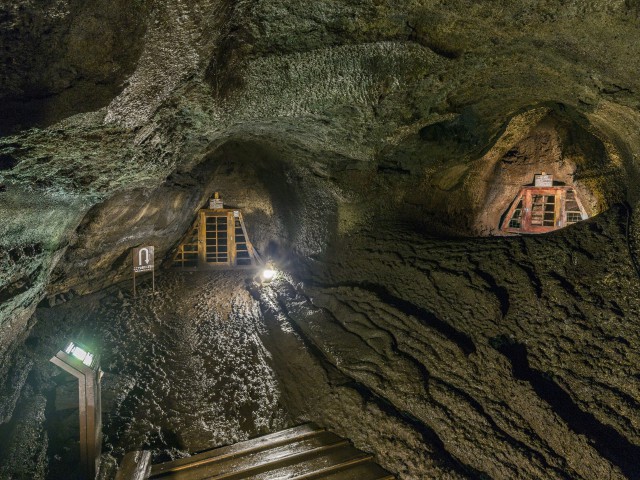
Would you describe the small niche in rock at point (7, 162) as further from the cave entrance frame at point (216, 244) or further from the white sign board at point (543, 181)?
the white sign board at point (543, 181)

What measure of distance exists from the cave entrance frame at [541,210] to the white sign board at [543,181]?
1.02 feet

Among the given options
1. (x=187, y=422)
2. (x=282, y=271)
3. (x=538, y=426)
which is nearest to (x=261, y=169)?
(x=282, y=271)

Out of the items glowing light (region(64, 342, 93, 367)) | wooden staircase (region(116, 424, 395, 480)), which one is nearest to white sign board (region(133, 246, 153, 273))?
glowing light (region(64, 342, 93, 367))

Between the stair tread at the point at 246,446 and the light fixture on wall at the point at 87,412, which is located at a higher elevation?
the light fixture on wall at the point at 87,412

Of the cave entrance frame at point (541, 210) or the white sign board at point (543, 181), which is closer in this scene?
the white sign board at point (543, 181)

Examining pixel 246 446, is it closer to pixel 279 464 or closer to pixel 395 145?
pixel 279 464

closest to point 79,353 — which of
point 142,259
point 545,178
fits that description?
point 142,259

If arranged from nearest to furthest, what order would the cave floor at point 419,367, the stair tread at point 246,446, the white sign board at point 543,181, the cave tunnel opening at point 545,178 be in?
the cave floor at point 419,367
the stair tread at point 246,446
the cave tunnel opening at point 545,178
the white sign board at point 543,181

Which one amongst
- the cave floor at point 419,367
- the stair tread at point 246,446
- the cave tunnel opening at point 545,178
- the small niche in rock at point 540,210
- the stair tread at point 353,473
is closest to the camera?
the cave floor at point 419,367

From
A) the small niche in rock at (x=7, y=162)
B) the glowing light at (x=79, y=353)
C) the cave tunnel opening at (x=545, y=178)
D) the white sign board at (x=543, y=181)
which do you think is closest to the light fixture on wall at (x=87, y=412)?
the glowing light at (x=79, y=353)

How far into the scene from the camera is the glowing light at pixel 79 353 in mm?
2904

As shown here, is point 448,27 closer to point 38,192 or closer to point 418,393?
point 418,393

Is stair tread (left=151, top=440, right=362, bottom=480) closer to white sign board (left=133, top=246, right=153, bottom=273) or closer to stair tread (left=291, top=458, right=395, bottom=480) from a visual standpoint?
stair tread (left=291, top=458, right=395, bottom=480)

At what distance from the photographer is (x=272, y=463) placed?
3059 mm
